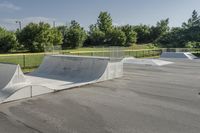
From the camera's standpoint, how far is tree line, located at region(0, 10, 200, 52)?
3104cm

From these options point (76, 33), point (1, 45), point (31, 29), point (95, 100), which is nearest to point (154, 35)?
point (76, 33)

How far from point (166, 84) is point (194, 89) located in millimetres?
1432

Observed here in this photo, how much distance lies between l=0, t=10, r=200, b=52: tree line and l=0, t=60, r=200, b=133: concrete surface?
24.0m

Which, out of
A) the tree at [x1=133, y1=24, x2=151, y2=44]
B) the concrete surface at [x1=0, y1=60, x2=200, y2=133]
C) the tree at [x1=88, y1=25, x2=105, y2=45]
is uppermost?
the tree at [x1=133, y1=24, x2=151, y2=44]

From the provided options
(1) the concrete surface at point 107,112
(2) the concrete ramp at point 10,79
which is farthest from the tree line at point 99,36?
(1) the concrete surface at point 107,112

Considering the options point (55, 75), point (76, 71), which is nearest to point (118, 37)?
point (76, 71)

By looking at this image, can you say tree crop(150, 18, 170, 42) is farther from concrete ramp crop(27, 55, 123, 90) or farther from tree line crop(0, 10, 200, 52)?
concrete ramp crop(27, 55, 123, 90)

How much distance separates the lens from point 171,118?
18.8 feet

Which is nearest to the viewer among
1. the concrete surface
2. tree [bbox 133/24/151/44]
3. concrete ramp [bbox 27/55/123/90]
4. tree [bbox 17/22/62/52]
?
the concrete surface

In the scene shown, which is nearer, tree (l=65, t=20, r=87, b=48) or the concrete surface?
the concrete surface

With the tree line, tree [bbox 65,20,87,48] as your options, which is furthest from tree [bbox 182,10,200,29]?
tree [bbox 65,20,87,48]

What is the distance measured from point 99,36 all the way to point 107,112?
3885 cm

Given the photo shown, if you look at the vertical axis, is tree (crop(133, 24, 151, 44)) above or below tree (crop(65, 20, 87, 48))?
above

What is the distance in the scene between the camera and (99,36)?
44406mm
